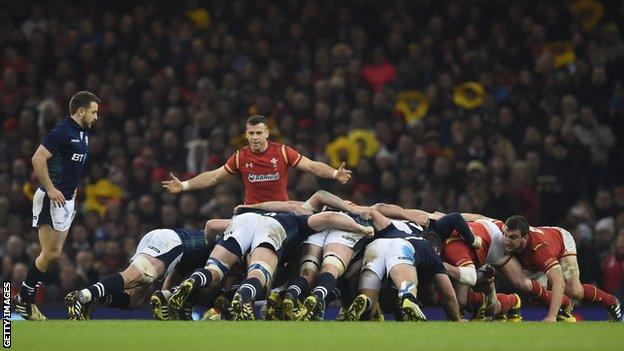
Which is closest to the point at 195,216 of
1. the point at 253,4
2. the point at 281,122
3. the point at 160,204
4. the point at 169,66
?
the point at 160,204

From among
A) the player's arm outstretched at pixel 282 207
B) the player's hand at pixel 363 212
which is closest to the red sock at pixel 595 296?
the player's hand at pixel 363 212

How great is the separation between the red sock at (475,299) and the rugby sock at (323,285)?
1.50m

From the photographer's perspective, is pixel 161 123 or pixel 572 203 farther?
pixel 161 123

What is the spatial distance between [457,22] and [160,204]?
5.05 metres

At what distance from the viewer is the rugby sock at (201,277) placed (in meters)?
10.7

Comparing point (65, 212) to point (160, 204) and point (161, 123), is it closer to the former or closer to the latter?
point (160, 204)

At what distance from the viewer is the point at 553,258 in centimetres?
1162

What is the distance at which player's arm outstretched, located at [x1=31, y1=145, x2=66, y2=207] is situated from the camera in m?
11.3

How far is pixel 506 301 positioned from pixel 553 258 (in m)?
0.83

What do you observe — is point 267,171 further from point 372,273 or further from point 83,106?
point 83,106

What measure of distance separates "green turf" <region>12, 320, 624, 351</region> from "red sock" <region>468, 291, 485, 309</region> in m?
1.78

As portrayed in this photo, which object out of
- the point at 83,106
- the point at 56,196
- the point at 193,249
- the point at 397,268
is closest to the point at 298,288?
the point at 397,268

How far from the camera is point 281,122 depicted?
17391 mm

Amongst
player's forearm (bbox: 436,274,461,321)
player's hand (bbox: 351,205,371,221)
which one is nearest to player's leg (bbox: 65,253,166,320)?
player's hand (bbox: 351,205,371,221)
